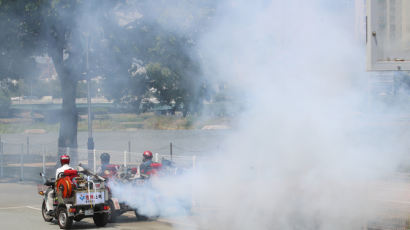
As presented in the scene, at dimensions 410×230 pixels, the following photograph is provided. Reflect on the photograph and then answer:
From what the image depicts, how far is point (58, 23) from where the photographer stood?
2317 cm

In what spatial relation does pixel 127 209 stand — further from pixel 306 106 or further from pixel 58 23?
pixel 58 23

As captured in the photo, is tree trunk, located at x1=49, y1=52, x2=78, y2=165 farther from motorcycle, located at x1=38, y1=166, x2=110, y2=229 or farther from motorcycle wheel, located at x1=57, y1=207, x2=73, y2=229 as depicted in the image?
motorcycle wheel, located at x1=57, y1=207, x2=73, y2=229

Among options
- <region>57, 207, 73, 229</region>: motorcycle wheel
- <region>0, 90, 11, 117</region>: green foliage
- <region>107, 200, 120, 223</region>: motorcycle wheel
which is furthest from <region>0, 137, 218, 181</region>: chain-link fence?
<region>0, 90, 11, 117</region>: green foliage

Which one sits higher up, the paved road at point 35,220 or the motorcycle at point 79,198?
the motorcycle at point 79,198

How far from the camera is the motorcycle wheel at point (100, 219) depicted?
1326cm

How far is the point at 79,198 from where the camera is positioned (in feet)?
42.0

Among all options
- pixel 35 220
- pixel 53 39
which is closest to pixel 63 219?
pixel 35 220

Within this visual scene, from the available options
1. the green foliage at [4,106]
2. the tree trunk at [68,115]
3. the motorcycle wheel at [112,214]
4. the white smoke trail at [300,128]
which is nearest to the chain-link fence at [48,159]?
the tree trunk at [68,115]

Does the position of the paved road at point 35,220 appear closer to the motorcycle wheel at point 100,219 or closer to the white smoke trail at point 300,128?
the motorcycle wheel at point 100,219

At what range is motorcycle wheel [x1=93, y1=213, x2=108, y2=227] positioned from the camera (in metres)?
13.3

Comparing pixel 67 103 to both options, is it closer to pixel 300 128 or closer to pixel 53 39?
pixel 53 39

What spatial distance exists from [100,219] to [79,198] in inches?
32.5

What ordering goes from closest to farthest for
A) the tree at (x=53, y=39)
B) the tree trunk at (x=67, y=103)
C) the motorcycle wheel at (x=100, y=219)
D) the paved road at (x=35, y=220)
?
the motorcycle wheel at (x=100, y=219), the paved road at (x=35, y=220), the tree at (x=53, y=39), the tree trunk at (x=67, y=103)

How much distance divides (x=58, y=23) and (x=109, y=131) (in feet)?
156
